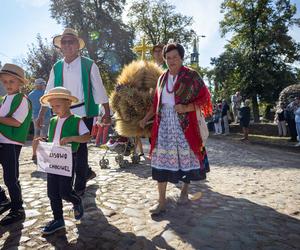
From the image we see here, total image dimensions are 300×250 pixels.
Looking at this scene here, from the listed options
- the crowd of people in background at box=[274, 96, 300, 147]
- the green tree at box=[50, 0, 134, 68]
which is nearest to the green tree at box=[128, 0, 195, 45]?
the green tree at box=[50, 0, 134, 68]

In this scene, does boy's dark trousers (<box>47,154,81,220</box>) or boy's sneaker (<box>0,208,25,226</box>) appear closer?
boy's dark trousers (<box>47,154,81,220</box>)

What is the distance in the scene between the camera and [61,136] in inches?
141

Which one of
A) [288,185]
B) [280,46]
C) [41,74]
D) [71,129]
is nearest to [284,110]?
[288,185]

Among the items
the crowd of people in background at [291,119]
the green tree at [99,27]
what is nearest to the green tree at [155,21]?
the green tree at [99,27]

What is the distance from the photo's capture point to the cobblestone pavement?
3.29m

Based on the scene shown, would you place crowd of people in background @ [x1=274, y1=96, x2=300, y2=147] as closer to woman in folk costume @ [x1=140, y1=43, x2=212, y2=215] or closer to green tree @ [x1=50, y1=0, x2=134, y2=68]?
woman in folk costume @ [x1=140, y1=43, x2=212, y2=215]

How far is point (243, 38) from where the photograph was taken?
29.2 metres

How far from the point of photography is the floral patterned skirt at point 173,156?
164 inches

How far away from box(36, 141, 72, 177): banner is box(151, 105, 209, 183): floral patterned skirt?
1.18 metres

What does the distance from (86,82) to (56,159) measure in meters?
1.61

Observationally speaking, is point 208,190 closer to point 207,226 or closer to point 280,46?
point 207,226

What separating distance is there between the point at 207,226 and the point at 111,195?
1.65 m

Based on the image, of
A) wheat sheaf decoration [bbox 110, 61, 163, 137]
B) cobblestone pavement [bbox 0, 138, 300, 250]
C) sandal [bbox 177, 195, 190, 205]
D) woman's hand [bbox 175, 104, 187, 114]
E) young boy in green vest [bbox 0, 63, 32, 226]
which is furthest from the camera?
wheat sheaf decoration [bbox 110, 61, 163, 137]

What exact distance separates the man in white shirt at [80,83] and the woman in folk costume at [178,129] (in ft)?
3.20
